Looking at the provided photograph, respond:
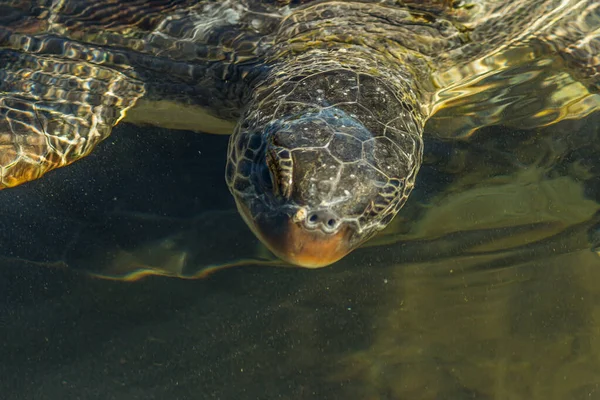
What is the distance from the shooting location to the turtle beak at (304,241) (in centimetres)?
240

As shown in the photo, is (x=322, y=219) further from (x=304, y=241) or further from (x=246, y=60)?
(x=246, y=60)

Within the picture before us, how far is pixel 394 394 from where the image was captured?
9.77ft

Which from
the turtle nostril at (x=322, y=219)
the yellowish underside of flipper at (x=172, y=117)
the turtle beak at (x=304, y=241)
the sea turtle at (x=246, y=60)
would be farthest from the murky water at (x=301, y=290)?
the turtle nostril at (x=322, y=219)

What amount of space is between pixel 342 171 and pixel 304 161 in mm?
177

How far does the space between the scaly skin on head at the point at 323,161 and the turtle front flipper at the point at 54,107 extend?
1332 millimetres

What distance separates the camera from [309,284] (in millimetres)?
3330

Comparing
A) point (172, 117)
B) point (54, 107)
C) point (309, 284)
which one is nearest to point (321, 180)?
point (309, 284)

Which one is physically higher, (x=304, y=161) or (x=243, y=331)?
(x=304, y=161)

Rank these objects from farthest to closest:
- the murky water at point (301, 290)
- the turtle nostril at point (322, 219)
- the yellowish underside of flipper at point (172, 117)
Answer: the yellowish underside of flipper at point (172, 117), the murky water at point (301, 290), the turtle nostril at point (322, 219)

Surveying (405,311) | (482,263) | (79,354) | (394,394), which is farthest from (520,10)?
(79,354)

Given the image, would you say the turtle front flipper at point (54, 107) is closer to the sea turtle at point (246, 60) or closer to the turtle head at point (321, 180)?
the sea turtle at point (246, 60)

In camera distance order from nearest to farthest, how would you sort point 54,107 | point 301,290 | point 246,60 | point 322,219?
point 322,219 < point 301,290 < point 246,60 < point 54,107

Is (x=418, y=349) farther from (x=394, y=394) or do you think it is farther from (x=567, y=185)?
(x=567, y=185)

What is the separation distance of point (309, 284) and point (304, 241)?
3.22 ft
